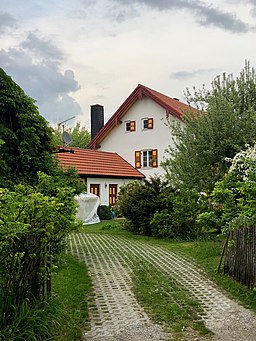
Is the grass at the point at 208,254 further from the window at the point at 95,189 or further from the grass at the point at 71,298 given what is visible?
the window at the point at 95,189

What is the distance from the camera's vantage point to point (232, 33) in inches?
524

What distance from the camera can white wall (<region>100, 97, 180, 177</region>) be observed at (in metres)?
29.5

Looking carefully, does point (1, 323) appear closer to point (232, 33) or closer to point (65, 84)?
point (232, 33)

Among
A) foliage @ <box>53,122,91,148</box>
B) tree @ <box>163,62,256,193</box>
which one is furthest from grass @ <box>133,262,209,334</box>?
foliage @ <box>53,122,91,148</box>

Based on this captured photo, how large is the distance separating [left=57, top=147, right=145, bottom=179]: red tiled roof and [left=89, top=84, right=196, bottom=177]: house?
0.89 m

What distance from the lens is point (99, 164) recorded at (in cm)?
2802

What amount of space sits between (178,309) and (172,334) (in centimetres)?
108

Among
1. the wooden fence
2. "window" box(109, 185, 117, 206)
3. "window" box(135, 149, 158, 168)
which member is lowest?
the wooden fence

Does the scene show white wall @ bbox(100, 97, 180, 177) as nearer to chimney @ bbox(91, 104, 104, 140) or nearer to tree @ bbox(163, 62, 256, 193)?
chimney @ bbox(91, 104, 104, 140)

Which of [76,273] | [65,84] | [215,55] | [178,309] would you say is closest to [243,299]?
[178,309]

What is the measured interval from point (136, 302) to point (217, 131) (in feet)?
31.9

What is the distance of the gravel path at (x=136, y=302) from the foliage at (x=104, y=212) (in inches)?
471

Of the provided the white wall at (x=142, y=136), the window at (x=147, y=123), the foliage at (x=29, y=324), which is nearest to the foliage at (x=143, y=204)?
the foliage at (x=29, y=324)

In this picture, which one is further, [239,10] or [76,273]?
[239,10]
